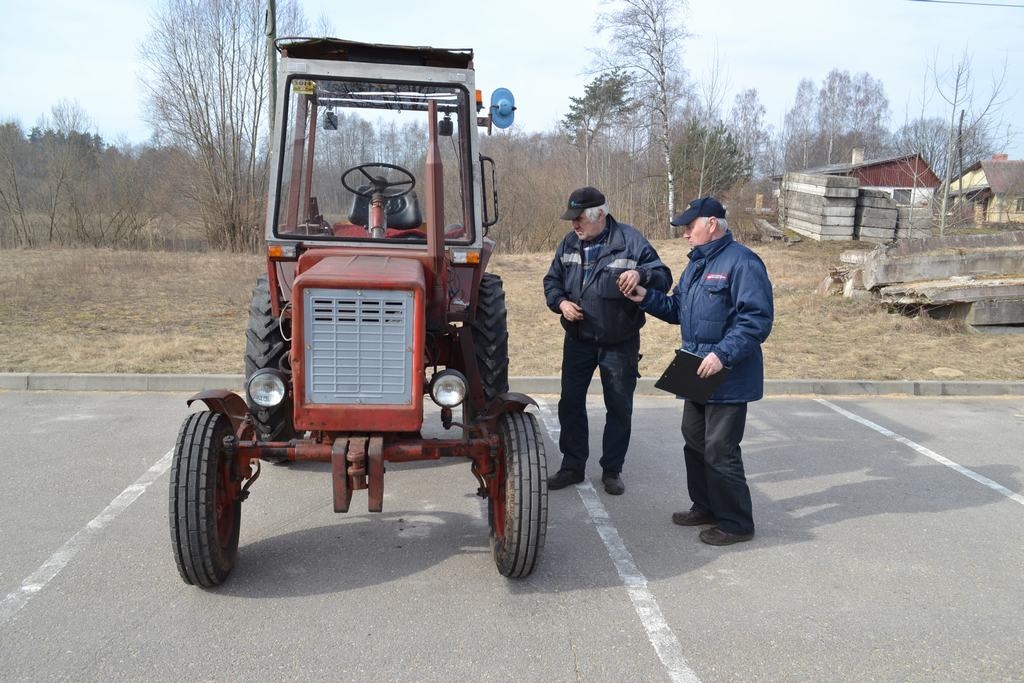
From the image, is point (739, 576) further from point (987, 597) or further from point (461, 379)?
point (461, 379)

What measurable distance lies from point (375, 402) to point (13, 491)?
281 cm

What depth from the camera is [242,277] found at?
622 inches

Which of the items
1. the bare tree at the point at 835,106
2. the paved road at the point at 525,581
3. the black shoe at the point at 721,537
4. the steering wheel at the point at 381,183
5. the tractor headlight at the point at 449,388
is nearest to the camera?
the paved road at the point at 525,581

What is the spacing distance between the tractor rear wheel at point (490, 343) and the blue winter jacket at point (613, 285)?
1.68 ft

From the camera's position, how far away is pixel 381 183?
196 inches

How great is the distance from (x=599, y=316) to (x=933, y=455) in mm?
3023

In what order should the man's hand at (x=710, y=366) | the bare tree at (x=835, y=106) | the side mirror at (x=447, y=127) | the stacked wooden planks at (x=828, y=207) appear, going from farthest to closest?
the bare tree at (x=835, y=106), the stacked wooden planks at (x=828, y=207), the side mirror at (x=447, y=127), the man's hand at (x=710, y=366)

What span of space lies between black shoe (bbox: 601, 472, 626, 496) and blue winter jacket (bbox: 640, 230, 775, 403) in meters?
1.12

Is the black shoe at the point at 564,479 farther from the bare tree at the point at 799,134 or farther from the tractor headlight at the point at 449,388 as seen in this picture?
the bare tree at the point at 799,134

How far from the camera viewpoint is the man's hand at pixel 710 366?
391 centimetres

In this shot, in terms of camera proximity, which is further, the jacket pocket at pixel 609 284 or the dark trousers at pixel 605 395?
the dark trousers at pixel 605 395

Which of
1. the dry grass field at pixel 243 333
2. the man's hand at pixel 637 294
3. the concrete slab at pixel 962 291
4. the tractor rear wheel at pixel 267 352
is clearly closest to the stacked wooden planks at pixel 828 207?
the dry grass field at pixel 243 333

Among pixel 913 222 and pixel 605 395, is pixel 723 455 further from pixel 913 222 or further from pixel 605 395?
pixel 913 222

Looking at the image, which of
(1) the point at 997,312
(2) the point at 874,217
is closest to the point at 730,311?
(1) the point at 997,312
